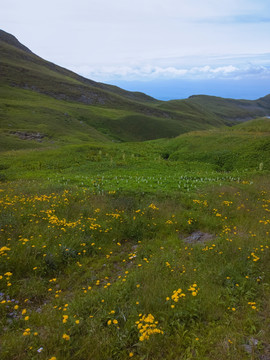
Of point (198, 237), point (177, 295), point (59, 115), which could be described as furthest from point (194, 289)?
point (59, 115)

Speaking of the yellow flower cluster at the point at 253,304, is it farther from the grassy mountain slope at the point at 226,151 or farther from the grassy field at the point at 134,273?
the grassy mountain slope at the point at 226,151

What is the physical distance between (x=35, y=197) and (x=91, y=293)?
23.3 feet

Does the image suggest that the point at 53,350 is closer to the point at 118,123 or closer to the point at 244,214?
the point at 244,214

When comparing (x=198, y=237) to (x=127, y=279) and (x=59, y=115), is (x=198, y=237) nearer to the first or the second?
(x=127, y=279)

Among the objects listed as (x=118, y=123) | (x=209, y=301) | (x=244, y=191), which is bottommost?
(x=209, y=301)

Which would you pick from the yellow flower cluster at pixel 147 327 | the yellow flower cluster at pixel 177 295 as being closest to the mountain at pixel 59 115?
the yellow flower cluster at pixel 177 295

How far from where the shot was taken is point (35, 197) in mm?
11539

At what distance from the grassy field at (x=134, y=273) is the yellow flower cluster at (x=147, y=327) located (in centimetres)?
2

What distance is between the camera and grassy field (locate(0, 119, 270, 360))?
14.5 ft

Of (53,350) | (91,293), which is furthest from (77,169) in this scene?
(53,350)

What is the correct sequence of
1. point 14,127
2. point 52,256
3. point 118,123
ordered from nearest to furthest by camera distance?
point 52,256
point 14,127
point 118,123

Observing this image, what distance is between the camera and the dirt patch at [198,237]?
892 cm

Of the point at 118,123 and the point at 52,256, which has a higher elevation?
the point at 118,123

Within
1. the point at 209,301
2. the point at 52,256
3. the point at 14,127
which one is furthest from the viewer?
the point at 14,127
